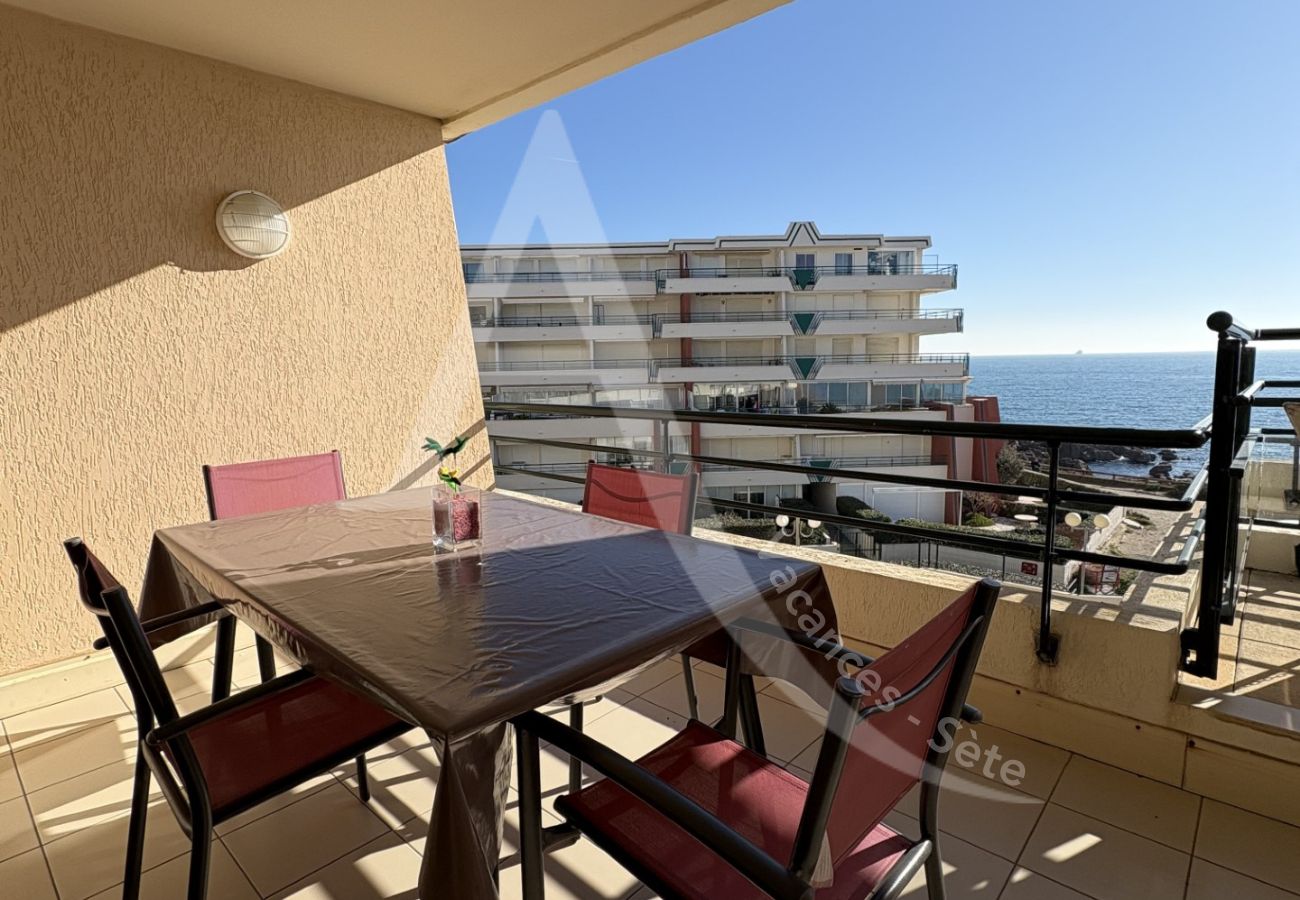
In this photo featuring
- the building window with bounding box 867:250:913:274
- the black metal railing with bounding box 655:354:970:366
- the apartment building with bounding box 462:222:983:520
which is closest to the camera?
the apartment building with bounding box 462:222:983:520

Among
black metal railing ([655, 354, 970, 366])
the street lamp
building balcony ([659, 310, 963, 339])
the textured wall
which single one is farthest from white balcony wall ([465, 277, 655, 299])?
the street lamp

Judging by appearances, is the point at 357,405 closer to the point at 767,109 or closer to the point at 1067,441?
the point at 1067,441

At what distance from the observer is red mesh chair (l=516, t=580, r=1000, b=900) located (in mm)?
755

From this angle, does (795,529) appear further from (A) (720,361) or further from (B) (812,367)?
(B) (812,367)

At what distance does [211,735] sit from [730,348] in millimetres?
12520

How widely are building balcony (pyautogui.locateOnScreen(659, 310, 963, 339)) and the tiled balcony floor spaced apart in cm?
1031

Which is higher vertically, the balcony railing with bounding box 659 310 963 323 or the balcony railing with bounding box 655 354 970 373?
the balcony railing with bounding box 659 310 963 323

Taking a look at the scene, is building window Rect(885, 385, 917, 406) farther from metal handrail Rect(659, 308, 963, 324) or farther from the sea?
the sea

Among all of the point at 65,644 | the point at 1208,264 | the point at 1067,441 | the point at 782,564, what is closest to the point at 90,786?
the point at 65,644

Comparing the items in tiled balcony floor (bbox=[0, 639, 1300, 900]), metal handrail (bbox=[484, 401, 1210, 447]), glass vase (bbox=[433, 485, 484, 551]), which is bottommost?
tiled balcony floor (bbox=[0, 639, 1300, 900])

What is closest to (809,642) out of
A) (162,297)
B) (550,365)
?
(162,297)

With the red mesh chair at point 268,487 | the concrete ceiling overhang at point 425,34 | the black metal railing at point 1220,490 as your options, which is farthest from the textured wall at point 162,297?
the black metal railing at point 1220,490

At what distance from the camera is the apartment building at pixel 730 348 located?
13.6 feet

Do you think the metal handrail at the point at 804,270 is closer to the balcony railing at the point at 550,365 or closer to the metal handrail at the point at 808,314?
the metal handrail at the point at 808,314
